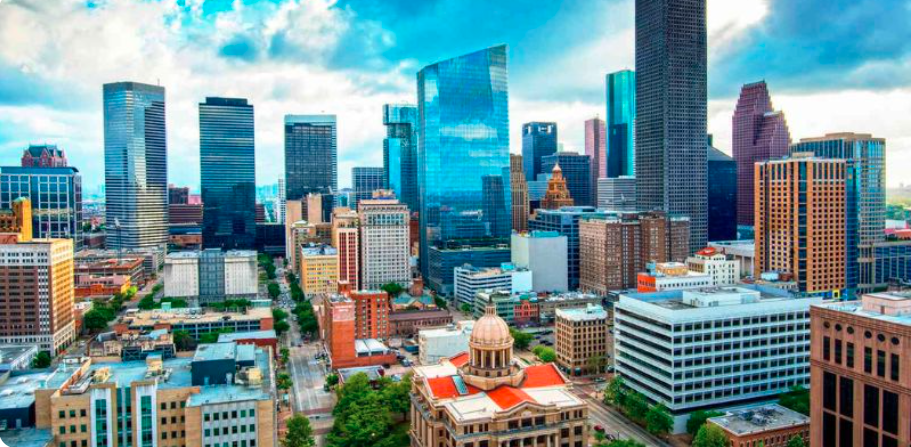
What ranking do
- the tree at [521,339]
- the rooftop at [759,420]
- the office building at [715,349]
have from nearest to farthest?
the rooftop at [759,420] → the office building at [715,349] → the tree at [521,339]

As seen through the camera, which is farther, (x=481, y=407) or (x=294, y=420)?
(x=294, y=420)

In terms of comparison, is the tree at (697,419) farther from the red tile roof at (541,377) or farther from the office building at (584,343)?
the office building at (584,343)

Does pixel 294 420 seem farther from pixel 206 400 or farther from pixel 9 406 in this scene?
pixel 9 406

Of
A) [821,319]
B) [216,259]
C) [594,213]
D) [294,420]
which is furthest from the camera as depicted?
[594,213]

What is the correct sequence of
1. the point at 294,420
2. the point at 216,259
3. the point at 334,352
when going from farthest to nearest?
the point at 216,259 < the point at 334,352 < the point at 294,420

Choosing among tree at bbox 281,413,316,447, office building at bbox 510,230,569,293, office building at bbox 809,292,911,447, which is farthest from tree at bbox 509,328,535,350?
office building at bbox 809,292,911,447

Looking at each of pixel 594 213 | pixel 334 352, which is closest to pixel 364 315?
pixel 334 352

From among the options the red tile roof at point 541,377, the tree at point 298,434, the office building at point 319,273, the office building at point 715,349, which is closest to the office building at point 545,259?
the office building at point 319,273
